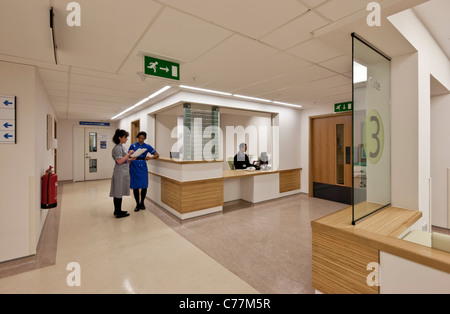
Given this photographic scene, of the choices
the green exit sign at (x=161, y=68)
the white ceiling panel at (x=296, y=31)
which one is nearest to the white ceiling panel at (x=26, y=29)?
the green exit sign at (x=161, y=68)

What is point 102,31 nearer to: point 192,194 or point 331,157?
point 192,194

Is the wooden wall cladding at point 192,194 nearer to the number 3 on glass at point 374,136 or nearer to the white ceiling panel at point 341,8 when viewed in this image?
the number 3 on glass at point 374,136

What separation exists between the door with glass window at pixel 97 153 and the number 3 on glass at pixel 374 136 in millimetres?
10693

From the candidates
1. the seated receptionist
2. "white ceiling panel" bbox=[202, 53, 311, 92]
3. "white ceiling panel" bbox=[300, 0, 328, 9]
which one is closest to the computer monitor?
the seated receptionist

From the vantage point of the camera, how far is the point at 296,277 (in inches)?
102

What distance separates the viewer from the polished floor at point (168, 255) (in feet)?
8.04

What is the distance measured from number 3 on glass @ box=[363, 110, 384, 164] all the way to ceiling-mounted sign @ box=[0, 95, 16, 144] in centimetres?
436

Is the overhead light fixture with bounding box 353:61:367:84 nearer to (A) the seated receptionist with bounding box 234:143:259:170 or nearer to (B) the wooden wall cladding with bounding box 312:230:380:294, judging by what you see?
(B) the wooden wall cladding with bounding box 312:230:380:294

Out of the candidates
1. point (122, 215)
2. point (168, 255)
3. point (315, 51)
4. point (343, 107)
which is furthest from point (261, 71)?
point (122, 215)

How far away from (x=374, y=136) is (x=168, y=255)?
9.83 feet

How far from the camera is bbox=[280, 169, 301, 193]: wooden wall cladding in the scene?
6.76 metres

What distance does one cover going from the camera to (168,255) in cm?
313

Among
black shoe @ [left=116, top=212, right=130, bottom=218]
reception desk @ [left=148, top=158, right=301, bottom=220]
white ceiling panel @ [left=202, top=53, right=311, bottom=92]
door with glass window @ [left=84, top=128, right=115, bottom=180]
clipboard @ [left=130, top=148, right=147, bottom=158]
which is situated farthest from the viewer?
door with glass window @ [left=84, top=128, right=115, bottom=180]

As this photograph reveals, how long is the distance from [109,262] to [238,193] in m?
3.98
